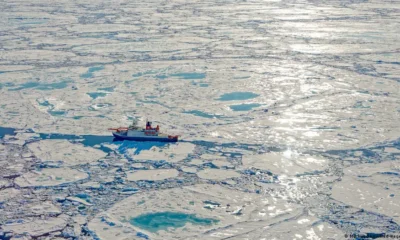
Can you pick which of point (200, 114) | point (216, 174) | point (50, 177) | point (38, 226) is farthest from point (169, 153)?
point (38, 226)

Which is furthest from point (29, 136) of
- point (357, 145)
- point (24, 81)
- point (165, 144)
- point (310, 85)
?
point (310, 85)

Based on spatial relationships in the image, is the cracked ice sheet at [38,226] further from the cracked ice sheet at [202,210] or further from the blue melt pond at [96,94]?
the blue melt pond at [96,94]

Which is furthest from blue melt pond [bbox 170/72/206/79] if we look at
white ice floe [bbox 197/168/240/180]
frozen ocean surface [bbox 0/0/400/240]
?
white ice floe [bbox 197/168/240/180]

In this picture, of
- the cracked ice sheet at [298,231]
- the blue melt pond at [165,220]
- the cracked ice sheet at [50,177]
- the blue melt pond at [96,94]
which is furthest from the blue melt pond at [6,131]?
the cracked ice sheet at [298,231]

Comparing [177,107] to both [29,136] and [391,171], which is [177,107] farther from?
[391,171]

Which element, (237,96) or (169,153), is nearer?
(169,153)

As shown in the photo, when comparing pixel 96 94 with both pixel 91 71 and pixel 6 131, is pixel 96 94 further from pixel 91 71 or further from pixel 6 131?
pixel 6 131

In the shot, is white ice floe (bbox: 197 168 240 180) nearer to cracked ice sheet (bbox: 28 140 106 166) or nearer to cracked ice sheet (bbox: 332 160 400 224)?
cracked ice sheet (bbox: 332 160 400 224)
